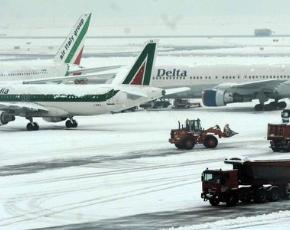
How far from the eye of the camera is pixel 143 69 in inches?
2515

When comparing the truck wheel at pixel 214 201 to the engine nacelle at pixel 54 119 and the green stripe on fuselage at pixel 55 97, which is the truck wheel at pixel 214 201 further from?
the engine nacelle at pixel 54 119

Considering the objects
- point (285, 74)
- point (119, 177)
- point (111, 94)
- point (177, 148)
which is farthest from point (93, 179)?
point (285, 74)

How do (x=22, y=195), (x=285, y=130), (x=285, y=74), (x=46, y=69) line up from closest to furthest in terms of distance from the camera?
(x=22, y=195)
(x=285, y=130)
(x=285, y=74)
(x=46, y=69)

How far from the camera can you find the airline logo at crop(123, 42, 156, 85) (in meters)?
63.5

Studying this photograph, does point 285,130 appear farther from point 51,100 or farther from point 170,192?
point 51,100

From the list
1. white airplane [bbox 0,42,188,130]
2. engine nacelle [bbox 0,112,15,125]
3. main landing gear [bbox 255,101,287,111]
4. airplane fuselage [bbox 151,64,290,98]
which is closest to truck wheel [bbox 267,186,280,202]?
white airplane [bbox 0,42,188,130]

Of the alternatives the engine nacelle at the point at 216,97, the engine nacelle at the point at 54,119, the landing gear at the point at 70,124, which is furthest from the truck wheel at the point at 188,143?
the engine nacelle at the point at 216,97

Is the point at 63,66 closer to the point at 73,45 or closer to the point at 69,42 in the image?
the point at 73,45

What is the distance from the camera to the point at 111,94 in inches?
2456

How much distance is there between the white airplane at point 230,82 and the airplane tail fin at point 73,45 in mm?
13286

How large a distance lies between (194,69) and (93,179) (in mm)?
40795

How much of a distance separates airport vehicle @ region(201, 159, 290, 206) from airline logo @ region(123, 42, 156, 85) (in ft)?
93.8

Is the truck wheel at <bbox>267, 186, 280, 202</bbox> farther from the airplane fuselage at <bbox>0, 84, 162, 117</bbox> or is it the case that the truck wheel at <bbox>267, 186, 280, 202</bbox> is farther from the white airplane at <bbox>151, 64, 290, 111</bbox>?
the white airplane at <bbox>151, 64, 290, 111</bbox>

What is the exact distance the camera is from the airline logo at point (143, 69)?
208 feet
